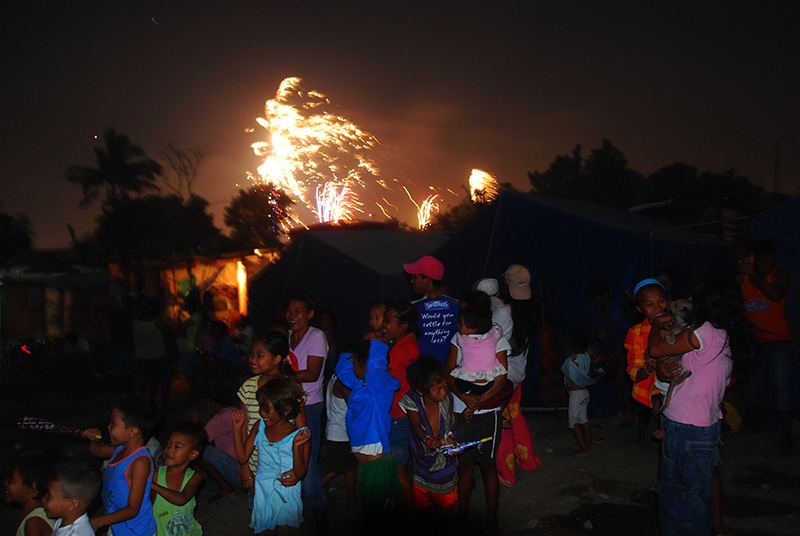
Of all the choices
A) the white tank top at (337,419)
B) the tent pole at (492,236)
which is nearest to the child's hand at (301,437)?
the white tank top at (337,419)

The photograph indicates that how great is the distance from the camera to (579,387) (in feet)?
19.2

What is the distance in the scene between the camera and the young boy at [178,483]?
11.0ft

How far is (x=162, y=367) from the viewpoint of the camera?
27.9ft

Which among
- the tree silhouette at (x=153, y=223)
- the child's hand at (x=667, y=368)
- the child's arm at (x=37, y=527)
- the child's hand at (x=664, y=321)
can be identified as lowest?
the child's arm at (x=37, y=527)

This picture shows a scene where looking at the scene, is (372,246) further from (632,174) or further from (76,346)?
(632,174)

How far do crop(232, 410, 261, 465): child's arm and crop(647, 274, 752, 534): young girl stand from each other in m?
2.35

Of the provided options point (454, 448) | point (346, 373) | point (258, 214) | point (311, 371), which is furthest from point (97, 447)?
point (258, 214)

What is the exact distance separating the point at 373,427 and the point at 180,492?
1.21m

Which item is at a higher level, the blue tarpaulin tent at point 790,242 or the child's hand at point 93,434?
the blue tarpaulin tent at point 790,242

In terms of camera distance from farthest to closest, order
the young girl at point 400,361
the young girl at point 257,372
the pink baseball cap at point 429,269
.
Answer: the pink baseball cap at point 429,269, the young girl at point 400,361, the young girl at point 257,372

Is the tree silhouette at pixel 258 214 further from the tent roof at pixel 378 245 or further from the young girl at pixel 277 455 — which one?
the young girl at pixel 277 455

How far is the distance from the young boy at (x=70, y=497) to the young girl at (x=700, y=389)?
307 cm

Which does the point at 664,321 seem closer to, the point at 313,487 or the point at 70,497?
the point at 313,487

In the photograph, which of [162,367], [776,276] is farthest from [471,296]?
[162,367]
